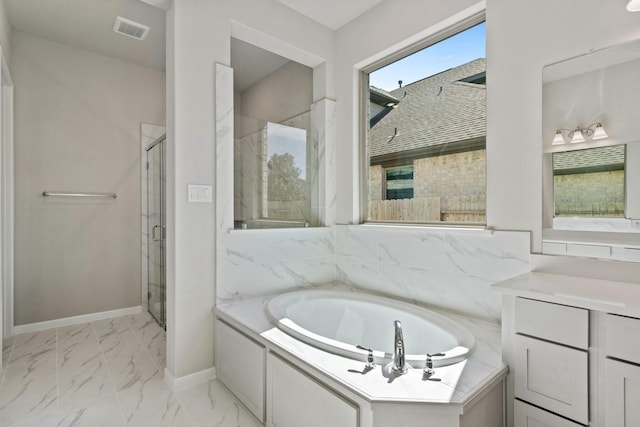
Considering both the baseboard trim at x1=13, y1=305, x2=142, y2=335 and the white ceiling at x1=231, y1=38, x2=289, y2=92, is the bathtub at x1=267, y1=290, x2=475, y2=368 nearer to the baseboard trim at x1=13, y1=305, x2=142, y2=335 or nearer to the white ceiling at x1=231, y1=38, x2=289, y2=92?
the baseboard trim at x1=13, y1=305, x2=142, y2=335

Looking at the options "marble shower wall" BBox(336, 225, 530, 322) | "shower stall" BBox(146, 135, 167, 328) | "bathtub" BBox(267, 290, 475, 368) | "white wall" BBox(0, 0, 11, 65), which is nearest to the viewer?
"bathtub" BBox(267, 290, 475, 368)

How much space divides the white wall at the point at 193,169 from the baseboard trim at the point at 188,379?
2 centimetres

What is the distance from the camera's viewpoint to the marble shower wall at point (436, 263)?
1.81 m

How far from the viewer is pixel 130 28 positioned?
8.75 feet

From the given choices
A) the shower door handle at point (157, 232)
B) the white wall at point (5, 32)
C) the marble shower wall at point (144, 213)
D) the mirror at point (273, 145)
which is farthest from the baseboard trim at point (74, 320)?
the white wall at point (5, 32)

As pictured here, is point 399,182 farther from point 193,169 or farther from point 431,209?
point 193,169

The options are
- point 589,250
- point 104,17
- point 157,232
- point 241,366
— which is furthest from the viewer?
point 157,232

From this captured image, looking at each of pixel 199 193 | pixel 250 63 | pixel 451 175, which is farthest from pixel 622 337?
pixel 250 63

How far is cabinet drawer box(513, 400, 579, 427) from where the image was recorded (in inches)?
46.5

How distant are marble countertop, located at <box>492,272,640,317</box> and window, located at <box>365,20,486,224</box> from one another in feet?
1.98

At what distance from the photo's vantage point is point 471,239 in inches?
76.0

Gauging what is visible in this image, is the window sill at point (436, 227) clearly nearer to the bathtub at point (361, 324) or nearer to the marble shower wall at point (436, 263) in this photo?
the marble shower wall at point (436, 263)

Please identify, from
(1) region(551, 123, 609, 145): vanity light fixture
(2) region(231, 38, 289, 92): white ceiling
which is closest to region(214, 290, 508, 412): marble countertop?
(1) region(551, 123, 609, 145): vanity light fixture

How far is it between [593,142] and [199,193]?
83.9 inches
